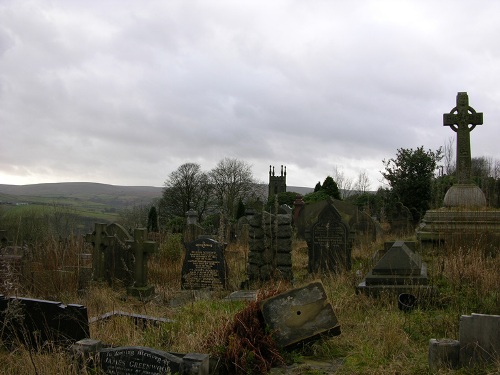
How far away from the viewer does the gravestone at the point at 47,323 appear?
4.92 metres

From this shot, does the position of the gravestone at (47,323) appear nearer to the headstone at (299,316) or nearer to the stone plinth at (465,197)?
the headstone at (299,316)

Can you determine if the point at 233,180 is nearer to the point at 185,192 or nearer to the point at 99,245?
the point at 185,192

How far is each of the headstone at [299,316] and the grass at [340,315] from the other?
0.58 ft

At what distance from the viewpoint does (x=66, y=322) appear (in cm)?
500

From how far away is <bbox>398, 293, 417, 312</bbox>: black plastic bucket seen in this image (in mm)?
6259

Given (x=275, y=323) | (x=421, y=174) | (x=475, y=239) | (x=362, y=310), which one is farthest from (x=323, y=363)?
(x=421, y=174)

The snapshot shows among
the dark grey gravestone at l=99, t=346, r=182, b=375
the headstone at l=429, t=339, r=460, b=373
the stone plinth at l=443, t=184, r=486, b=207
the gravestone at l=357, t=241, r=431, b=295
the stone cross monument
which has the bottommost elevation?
the dark grey gravestone at l=99, t=346, r=182, b=375

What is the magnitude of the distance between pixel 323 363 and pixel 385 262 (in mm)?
2939

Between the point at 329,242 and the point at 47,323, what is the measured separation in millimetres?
6583

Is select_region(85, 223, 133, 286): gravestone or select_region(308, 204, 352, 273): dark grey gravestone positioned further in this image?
select_region(308, 204, 352, 273): dark grey gravestone

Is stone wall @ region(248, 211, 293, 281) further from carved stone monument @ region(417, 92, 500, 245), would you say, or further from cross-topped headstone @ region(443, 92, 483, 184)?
cross-topped headstone @ region(443, 92, 483, 184)

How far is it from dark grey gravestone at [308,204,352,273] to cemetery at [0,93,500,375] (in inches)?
0.9

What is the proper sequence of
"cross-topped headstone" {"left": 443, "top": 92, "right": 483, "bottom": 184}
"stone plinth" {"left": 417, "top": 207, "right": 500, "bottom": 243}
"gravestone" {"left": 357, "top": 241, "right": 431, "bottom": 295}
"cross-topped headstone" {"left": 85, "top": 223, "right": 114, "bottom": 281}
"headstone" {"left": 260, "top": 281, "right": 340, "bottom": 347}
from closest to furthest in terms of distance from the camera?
"headstone" {"left": 260, "top": 281, "right": 340, "bottom": 347}, "gravestone" {"left": 357, "top": 241, "right": 431, "bottom": 295}, "cross-topped headstone" {"left": 85, "top": 223, "right": 114, "bottom": 281}, "stone plinth" {"left": 417, "top": 207, "right": 500, "bottom": 243}, "cross-topped headstone" {"left": 443, "top": 92, "right": 483, "bottom": 184}

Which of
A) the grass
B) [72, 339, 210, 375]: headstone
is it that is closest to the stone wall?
the grass
